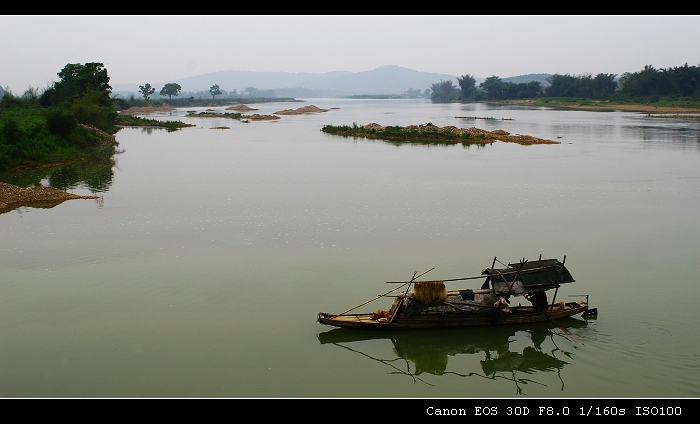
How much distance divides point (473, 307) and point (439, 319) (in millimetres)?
662

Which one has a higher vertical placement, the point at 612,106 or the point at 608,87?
the point at 608,87

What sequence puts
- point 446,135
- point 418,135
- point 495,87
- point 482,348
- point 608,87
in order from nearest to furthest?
point 482,348 < point 446,135 < point 418,135 < point 608,87 < point 495,87

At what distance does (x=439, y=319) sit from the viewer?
9.59m

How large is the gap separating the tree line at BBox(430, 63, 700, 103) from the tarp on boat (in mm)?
82186

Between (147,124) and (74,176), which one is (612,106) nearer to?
(147,124)

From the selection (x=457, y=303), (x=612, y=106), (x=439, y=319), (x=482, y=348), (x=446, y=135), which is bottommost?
(x=482, y=348)

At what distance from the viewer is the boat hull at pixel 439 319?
956 cm

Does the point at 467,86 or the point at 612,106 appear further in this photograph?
the point at 467,86

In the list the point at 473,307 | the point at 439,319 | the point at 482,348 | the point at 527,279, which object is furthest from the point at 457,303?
the point at 527,279

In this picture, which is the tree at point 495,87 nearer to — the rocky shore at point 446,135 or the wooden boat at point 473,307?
the rocky shore at point 446,135

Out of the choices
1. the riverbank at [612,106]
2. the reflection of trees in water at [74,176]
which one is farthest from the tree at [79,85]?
the riverbank at [612,106]

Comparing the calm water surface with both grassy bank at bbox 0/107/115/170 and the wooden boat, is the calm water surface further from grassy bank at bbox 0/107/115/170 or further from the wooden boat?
grassy bank at bbox 0/107/115/170

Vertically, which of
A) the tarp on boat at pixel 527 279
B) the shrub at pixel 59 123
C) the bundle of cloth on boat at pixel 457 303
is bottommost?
the bundle of cloth on boat at pixel 457 303

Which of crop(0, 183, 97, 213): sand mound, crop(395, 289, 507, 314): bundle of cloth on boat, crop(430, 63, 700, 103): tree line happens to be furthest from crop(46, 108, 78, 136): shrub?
crop(430, 63, 700, 103): tree line
